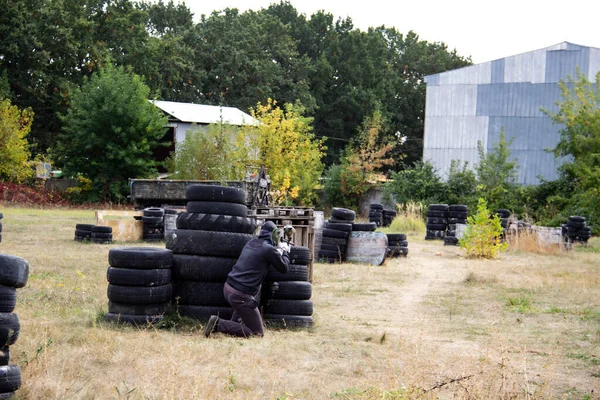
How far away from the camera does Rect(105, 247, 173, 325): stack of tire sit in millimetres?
8797

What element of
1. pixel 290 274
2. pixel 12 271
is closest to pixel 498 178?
pixel 290 274

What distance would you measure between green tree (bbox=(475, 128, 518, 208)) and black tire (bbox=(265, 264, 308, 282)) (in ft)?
90.4

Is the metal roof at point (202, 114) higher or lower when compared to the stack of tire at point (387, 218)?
higher

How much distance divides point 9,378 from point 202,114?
133ft

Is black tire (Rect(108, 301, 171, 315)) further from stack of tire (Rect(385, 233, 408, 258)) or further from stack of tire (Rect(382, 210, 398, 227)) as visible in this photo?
stack of tire (Rect(382, 210, 398, 227))

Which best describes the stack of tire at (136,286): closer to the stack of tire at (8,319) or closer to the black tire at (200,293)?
the black tire at (200,293)

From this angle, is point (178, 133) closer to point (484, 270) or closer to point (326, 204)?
point (326, 204)

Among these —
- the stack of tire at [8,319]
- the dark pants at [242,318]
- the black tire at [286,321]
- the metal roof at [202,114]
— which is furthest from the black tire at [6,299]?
the metal roof at [202,114]

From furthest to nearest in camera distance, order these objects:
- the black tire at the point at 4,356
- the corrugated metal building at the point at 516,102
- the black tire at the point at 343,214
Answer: the corrugated metal building at the point at 516,102 < the black tire at the point at 343,214 < the black tire at the point at 4,356

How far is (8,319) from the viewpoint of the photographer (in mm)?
5902

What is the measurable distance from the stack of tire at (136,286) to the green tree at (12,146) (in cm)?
3536

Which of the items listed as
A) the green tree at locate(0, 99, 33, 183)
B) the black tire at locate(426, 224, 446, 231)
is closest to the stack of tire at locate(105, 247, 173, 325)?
the black tire at locate(426, 224, 446, 231)

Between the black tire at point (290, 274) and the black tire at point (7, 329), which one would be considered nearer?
the black tire at point (7, 329)

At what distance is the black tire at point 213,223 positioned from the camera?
9.47 meters
